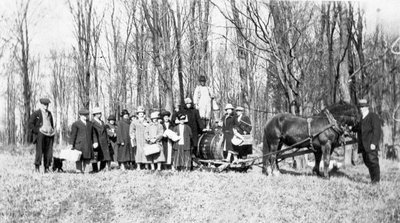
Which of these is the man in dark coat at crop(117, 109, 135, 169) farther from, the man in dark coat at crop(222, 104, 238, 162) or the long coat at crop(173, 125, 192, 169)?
the man in dark coat at crop(222, 104, 238, 162)

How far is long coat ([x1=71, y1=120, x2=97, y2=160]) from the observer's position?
10.8 metres

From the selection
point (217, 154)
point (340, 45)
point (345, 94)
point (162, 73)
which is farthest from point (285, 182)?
point (162, 73)

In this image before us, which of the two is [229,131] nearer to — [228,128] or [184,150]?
[228,128]

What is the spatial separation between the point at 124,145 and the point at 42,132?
2355 millimetres

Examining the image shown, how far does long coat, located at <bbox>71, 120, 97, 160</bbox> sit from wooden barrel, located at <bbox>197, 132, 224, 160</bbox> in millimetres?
2947

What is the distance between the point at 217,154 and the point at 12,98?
38.9 m

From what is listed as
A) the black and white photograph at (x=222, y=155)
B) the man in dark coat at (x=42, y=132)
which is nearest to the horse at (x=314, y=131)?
the black and white photograph at (x=222, y=155)

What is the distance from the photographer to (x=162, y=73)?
53.0 ft

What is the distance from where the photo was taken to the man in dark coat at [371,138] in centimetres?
964

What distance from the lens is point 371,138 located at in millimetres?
9672

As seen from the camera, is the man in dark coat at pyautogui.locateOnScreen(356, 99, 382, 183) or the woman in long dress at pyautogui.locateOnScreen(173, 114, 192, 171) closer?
the man in dark coat at pyautogui.locateOnScreen(356, 99, 382, 183)

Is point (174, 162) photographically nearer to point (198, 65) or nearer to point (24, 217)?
point (24, 217)

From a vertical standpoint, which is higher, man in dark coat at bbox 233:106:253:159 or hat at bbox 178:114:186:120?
hat at bbox 178:114:186:120

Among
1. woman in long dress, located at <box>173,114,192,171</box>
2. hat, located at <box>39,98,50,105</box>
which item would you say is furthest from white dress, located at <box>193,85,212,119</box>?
hat, located at <box>39,98,50,105</box>
